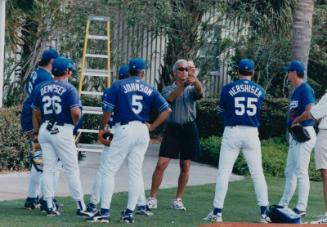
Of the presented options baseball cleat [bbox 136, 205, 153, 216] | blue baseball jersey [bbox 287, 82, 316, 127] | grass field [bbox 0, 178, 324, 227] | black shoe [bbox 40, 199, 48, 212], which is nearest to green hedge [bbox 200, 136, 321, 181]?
grass field [bbox 0, 178, 324, 227]

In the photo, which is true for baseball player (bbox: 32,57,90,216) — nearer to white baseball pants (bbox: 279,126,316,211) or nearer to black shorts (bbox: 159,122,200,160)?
black shorts (bbox: 159,122,200,160)

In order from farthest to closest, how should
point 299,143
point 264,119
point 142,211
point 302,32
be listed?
point 264,119 < point 302,32 < point 299,143 < point 142,211

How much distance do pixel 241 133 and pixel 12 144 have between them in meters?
5.78

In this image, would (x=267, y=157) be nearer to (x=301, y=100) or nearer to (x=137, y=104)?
(x=301, y=100)

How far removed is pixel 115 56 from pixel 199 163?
5129 mm

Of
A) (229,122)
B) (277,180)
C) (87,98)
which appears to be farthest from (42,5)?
(229,122)

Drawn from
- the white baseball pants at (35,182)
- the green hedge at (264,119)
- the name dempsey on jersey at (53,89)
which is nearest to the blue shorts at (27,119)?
the white baseball pants at (35,182)

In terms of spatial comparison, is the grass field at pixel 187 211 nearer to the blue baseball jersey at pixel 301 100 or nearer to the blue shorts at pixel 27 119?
the blue shorts at pixel 27 119

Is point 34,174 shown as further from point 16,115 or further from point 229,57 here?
point 229,57

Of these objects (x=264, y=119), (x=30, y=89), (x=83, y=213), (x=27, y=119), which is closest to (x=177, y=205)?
(x=83, y=213)

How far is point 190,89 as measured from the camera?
1341cm

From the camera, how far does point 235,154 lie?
12.3m

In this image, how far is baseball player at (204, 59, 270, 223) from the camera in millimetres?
12195

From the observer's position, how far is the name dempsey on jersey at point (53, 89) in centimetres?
1181
